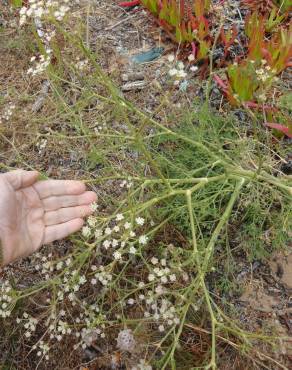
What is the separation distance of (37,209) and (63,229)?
228 millimetres

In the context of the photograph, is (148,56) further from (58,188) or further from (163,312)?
(163,312)

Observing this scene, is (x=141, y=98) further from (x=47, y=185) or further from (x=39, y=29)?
(x=47, y=185)

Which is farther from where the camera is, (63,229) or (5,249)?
(63,229)

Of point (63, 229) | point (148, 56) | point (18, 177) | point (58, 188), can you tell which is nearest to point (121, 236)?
point (63, 229)

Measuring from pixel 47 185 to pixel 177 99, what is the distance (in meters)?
1.31

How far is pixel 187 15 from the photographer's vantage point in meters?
3.62

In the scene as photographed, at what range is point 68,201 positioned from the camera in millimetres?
2598

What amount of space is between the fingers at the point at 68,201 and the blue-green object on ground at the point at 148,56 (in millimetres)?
1555

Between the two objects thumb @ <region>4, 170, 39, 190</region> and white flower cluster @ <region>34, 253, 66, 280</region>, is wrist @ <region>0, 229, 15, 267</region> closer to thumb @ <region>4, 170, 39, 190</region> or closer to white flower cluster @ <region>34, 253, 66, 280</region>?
white flower cluster @ <region>34, 253, 66, 280</region>

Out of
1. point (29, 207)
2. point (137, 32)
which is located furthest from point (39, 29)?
point (29, 207)

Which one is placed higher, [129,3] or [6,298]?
[129,3]

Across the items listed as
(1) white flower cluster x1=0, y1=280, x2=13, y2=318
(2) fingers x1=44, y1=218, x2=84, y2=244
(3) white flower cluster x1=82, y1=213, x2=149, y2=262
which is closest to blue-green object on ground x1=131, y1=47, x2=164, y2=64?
(2) fingers x1=44, y1=218, x2=84, y2=244

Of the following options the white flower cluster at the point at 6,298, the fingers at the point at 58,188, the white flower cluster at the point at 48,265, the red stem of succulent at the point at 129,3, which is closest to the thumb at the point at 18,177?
the fingers at the point at 58,188

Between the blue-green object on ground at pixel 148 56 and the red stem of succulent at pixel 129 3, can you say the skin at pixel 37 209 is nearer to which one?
the blue-green object on ground at pixel 148 56
